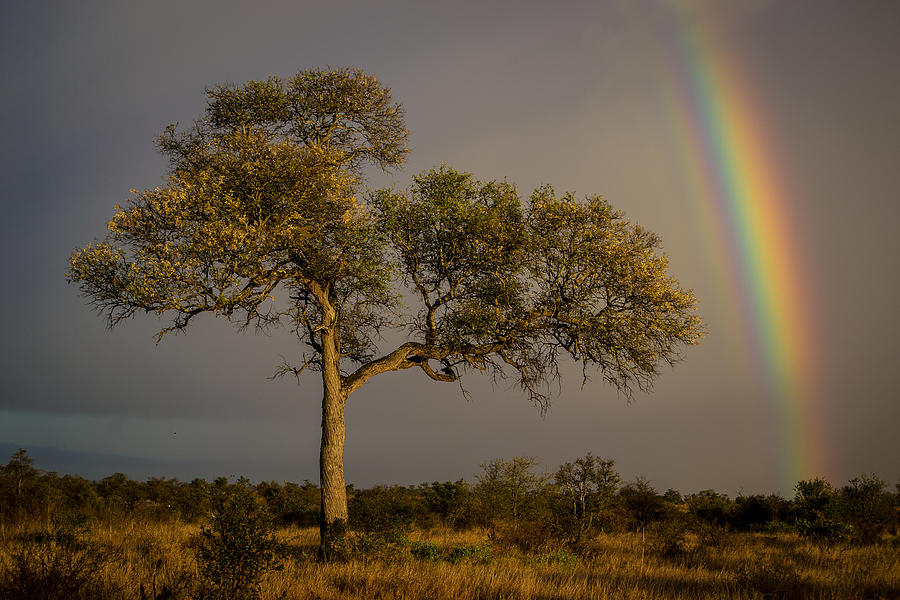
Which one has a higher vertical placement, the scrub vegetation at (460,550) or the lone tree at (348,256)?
the lone tree at (348,256)

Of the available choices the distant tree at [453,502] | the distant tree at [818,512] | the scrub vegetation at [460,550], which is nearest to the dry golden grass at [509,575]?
the scrub vegetation at [460,550]

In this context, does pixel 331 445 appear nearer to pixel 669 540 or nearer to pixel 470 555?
pixel 470 555

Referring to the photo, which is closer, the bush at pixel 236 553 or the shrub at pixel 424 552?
the bush at pixel 236 553

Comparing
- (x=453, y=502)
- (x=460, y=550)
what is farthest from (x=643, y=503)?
(x=460, y=550)

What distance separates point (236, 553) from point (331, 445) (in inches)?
400

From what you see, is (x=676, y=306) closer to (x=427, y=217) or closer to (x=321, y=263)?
(x=427, y=217)

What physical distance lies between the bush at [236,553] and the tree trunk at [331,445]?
29.1 ft

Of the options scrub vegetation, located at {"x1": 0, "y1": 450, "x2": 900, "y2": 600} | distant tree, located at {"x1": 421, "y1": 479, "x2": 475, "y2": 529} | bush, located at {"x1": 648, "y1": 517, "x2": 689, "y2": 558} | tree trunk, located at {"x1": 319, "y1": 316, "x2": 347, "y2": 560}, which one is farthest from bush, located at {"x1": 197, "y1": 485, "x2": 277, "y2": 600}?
distant tree, located at {"x1": 421, "y1": 479, "x2": 475, "y2": 529}

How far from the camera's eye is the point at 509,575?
12.5 metres

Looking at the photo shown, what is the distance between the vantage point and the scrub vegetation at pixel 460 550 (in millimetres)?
9406

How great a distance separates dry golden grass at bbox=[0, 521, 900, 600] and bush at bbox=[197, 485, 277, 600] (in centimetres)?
46

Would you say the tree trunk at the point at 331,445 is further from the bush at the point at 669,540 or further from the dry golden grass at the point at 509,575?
the bush at the point at 669,540

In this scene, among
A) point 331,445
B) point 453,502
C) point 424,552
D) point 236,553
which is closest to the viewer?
point 236,553

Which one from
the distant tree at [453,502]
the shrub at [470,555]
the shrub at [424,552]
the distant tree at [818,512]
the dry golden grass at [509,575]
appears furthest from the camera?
the distant tree at [453,502]
